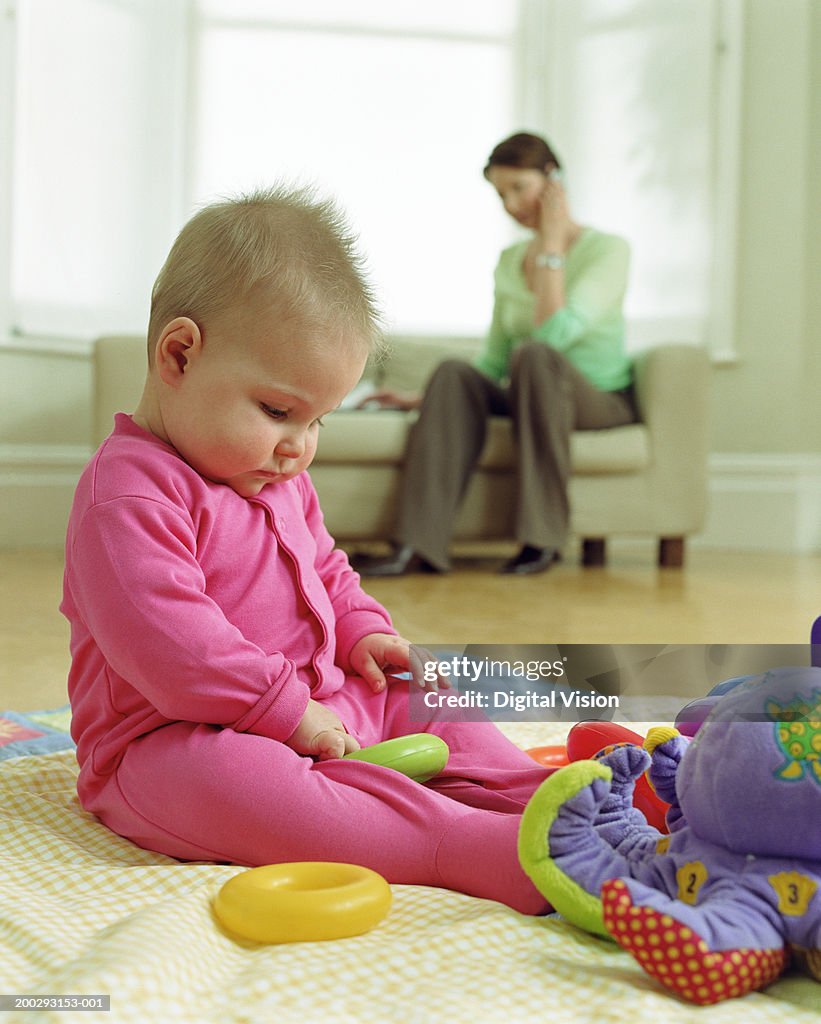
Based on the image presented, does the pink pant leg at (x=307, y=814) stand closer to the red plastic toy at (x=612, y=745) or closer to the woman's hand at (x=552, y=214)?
the red plastic toy at (x=612, y=745)

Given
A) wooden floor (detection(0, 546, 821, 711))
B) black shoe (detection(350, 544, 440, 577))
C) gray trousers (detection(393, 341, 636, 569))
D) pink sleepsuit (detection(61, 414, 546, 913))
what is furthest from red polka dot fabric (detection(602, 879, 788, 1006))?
gray trousers (detection(393, 341, 636, 569))

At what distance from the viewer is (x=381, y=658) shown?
85 centimetres

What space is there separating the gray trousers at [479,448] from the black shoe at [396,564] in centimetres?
2

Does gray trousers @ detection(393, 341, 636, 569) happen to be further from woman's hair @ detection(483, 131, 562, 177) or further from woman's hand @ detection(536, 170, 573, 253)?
woman's hair @ detection(483, 131, 562, 177)

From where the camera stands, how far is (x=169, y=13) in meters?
3.40

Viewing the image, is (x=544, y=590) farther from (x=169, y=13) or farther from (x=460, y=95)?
(x=169, y=13)

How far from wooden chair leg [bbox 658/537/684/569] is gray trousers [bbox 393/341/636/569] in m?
0.38

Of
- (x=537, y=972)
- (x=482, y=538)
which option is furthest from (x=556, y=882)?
(x=482, y=538)

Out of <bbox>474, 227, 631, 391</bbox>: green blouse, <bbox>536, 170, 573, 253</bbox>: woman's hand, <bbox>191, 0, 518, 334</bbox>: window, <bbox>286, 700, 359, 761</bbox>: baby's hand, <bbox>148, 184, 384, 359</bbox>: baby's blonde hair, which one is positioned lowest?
<bbox>286, 700, 359, 761</bbox>: baby's hand

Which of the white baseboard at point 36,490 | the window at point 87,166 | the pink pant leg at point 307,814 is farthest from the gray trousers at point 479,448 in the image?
the pink pant leg at point 307,814

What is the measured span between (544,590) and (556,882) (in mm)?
1698

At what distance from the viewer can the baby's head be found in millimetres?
706

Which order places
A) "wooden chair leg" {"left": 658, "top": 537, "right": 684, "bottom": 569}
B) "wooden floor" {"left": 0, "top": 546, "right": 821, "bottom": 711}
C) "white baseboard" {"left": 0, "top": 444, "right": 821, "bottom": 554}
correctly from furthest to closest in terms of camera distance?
"white baseboard" {"left": 0, "top": 444, "right": 821, "bottom": 554} < "wooden chair leg" {"left": 658, "top": 537, "right": 684, "bottom": 569} < "wooden floor" {"left": 0, "top": 546, "right": 821, "bottom": 711}

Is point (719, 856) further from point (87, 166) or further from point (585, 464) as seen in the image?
point (87, 166)
